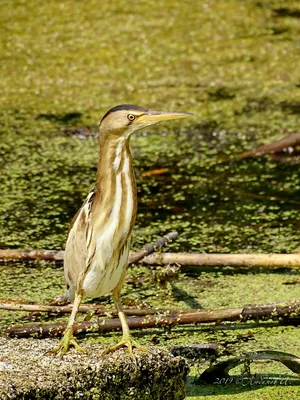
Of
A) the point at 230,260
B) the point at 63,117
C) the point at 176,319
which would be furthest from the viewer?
the point at 63,117

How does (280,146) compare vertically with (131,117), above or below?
below

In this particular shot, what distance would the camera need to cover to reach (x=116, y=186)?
285 centimetres

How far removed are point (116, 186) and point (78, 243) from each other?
0.22m

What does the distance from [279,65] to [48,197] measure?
6.86 ft

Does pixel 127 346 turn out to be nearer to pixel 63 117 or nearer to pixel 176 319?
pixel 176 319

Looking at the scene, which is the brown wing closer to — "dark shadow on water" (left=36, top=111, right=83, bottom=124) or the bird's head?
the bird's head

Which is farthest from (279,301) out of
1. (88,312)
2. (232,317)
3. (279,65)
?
(279,65)

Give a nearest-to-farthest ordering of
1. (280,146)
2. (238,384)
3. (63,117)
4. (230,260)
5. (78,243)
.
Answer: (78,243), (238,384), (230,260), (280,146), (63,117)

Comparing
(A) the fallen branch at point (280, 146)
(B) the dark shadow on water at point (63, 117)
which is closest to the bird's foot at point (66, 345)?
(A) the fallen branch at point (280, 146)

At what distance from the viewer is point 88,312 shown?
338 cm

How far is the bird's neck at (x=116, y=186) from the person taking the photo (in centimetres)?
283

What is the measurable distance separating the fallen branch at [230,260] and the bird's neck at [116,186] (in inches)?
38.7

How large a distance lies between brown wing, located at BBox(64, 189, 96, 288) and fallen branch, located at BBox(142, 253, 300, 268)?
83cm

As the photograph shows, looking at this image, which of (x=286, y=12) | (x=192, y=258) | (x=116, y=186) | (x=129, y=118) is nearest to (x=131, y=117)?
(x=129, y=118)
